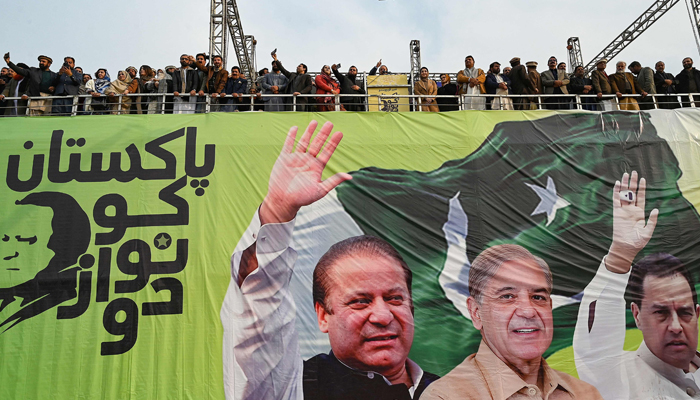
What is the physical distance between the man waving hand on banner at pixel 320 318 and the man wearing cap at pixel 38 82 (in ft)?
17.7

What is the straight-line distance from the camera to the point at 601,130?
10797 mm

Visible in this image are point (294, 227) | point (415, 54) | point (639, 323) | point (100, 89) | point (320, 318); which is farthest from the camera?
point (415, 54)

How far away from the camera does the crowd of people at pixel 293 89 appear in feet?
35.8

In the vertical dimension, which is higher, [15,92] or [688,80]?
[688,80]

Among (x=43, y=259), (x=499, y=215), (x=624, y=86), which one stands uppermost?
(x=624, y=86)

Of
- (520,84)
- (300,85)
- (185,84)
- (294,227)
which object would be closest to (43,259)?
(185,84)

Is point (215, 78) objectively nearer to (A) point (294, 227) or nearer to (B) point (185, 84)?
(B) point (185, 84)

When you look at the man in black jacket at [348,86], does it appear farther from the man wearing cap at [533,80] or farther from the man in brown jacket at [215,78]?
the man wearing cap at [533,80]

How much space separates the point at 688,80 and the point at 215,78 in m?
10.7

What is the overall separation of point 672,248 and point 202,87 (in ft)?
32.9

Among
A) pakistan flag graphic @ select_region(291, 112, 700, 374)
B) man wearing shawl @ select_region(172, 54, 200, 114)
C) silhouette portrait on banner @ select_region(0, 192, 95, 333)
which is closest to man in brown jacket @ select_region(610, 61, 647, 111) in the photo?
pakistan flag graphic @ select_region(291, 112, 700, 374)

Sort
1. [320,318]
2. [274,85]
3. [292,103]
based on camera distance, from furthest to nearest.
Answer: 1. [274,85]
2. [292,103]
3. [320,318]

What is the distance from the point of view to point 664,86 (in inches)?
464

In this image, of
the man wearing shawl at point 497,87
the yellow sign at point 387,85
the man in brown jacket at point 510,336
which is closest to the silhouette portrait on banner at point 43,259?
the man in brown jacket at point 510,336
